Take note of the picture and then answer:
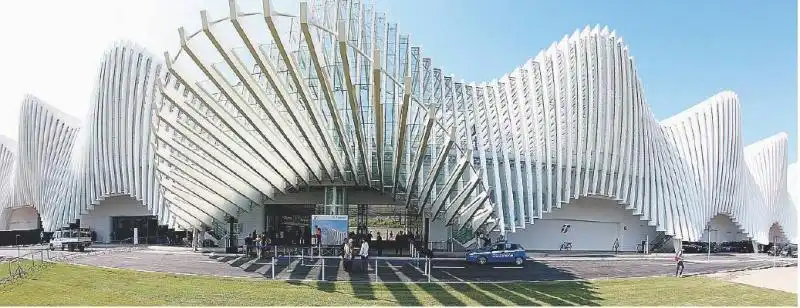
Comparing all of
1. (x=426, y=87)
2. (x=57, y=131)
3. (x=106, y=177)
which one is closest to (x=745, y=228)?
(x=426, y=87)

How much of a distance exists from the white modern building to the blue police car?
267cm

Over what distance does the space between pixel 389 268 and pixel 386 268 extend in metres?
0.15

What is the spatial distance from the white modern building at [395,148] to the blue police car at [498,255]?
2.67 meters

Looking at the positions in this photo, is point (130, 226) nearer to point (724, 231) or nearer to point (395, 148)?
point (395, 148)

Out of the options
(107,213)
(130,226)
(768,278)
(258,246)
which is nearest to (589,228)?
(768,278)

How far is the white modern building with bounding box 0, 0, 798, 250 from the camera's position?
1156 inches

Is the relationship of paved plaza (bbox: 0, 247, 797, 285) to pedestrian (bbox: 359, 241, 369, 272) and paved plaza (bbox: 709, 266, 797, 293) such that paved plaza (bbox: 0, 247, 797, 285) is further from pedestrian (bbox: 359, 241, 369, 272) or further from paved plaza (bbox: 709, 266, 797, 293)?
paved plaza (bbox: 709, 266, 797, 293)

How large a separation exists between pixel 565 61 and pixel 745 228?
2521 cm

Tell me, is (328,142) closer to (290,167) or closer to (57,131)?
(290,167)

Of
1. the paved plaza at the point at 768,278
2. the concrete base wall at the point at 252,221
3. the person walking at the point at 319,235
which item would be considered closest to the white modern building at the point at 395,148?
the concrete base wall at the point at 252,221

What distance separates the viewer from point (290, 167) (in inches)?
1406

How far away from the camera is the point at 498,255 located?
33000mm

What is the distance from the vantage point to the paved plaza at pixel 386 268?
2591cm

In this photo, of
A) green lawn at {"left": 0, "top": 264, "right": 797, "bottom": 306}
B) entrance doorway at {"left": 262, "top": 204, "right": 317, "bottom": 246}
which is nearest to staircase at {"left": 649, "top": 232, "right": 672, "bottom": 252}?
green lawn at {"left": 0, "top": 264, "right": 797, "bottom": 306}
